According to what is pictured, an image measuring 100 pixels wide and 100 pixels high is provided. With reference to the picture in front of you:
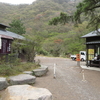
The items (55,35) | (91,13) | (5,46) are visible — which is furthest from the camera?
(55,35)

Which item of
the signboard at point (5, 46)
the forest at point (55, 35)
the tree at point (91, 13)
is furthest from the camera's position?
the forest at point (55, 35)

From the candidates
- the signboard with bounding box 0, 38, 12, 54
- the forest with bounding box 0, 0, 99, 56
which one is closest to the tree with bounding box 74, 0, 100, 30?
the forest with bounding box 0, 0, 99, 56

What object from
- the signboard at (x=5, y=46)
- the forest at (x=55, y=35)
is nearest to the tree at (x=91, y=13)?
the forest at (x=55, y=35)

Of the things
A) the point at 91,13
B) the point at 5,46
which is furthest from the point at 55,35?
the point at 5,46

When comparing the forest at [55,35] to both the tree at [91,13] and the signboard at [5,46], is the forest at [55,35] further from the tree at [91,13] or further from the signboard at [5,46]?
the signboard at [5,46]

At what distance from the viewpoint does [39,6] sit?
214 ft

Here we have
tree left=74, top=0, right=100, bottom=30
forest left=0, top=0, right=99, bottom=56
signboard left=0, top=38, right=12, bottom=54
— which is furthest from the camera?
forest left=0, top=0, right=99, bottom=56

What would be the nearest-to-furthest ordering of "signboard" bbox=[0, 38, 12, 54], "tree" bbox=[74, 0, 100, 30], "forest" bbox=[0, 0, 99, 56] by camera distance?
"tree" bbox=[74, 0, 100, 30] < "signboard" bbox=[0, 38, 12, 54] < "forest" bbox=[0, 0, 99, 56]

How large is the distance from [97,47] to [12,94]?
12190 millimetres

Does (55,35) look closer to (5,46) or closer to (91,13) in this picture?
(91,13)

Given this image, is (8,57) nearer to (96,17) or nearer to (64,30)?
(96,17)

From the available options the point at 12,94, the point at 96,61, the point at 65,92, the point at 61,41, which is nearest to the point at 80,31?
the point at 61,41

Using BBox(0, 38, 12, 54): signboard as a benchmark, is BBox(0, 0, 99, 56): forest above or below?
above

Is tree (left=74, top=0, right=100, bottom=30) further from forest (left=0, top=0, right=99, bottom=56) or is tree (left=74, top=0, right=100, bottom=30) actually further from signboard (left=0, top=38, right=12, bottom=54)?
signboard (left=0, top=38, right=12, bottom=54)
